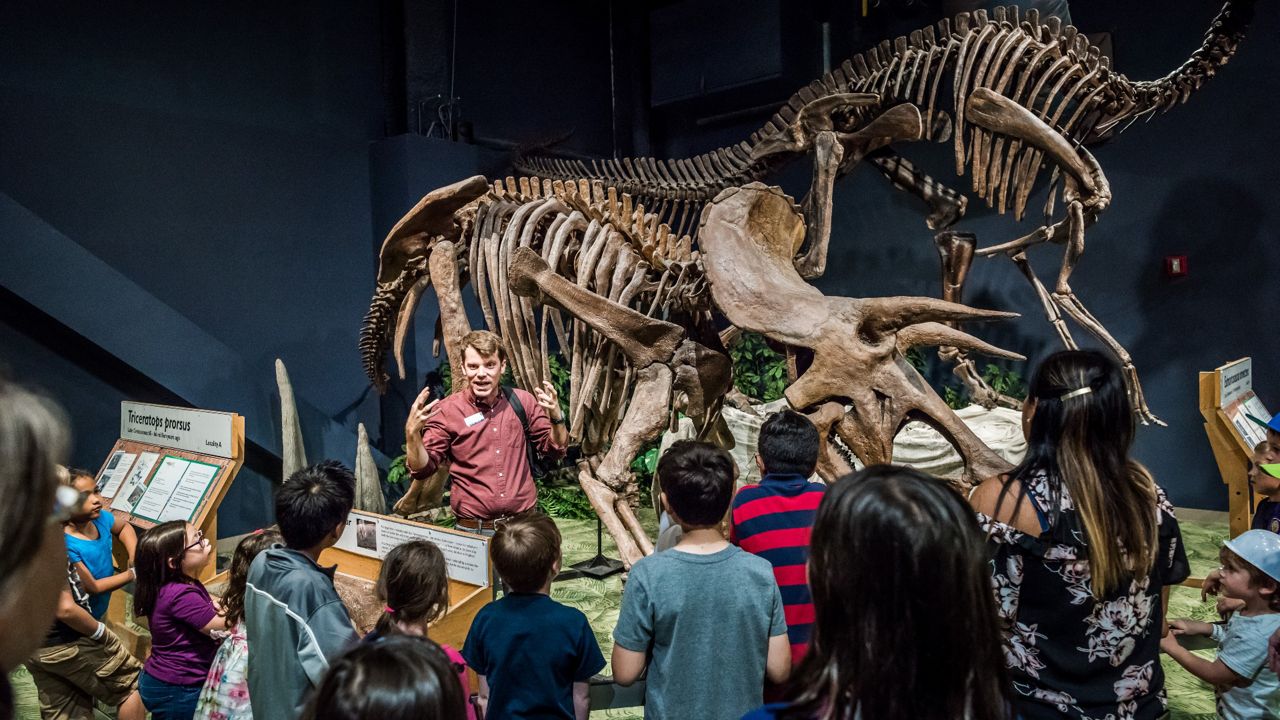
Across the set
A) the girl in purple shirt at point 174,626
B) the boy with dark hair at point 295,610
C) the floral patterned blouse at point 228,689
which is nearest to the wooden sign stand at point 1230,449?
the boy with dark hair at point 295,610

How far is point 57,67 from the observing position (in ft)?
21.6

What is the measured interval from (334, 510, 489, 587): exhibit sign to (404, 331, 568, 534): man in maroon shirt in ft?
2.11

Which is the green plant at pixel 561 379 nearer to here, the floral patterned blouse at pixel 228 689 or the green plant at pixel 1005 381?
the green plant at pixel 1005 381

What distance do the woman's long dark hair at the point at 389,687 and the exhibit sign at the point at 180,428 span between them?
14.0 feet

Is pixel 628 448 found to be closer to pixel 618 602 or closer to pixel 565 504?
pixel 618 602

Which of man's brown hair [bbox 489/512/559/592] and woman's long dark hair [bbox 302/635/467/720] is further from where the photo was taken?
man's brown hair [bbox 489/512/559/592]

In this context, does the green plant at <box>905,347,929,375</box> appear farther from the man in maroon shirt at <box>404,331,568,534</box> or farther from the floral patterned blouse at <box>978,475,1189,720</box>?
the floral patterned blouse at <box>978,475,1189,720</box>

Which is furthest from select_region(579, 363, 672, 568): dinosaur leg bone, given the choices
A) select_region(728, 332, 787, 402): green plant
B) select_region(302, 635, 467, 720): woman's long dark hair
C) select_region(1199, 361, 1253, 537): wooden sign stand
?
select_region(728, 332, 787, 402): green plant

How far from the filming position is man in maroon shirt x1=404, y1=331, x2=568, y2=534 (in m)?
4.15

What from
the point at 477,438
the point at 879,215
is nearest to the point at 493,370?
the point at 477,438

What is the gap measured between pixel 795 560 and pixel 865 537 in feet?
4.41

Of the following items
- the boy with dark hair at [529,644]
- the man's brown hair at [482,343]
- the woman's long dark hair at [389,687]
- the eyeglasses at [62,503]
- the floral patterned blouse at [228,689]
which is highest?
the man's brown hair at [482,343]

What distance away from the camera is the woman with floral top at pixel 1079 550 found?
1.74 meters

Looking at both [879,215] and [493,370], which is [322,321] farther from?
[879,215]
